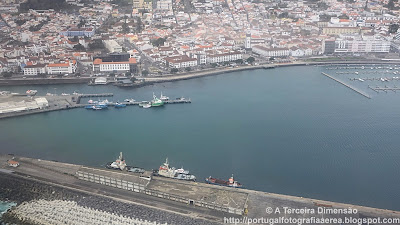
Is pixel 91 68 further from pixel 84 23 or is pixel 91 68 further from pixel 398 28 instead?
pixel 398 28

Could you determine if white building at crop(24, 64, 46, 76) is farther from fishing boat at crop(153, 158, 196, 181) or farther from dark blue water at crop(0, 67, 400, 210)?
fishing boat at crop(153, 158, 196, 181)

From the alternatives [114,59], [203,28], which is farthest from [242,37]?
[114,59]

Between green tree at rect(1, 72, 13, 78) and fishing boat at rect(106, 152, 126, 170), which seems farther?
green tree at rect(1, 72, 13, 78)

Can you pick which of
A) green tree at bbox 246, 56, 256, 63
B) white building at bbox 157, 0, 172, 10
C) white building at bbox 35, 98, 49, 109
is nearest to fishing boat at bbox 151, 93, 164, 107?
white building at bbox 35, 98, 49, 109

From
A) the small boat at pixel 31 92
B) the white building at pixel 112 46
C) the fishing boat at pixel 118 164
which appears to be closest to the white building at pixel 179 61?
the white building at pixel 112 46

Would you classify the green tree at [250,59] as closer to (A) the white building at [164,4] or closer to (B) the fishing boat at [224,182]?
(A) the white building at [164,4]

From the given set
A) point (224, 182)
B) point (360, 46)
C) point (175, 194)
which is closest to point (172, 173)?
point (175, 194)

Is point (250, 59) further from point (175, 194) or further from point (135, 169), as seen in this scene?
point (175, 194)
